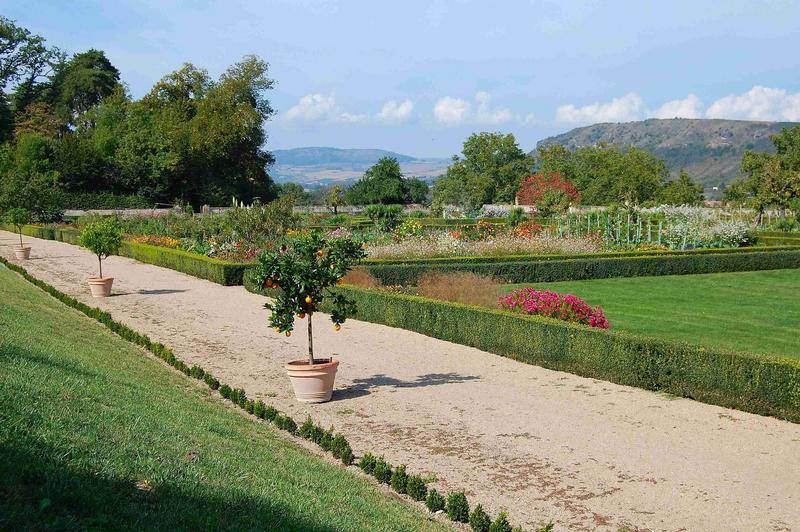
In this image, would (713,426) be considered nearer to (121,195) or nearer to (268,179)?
(121,195)

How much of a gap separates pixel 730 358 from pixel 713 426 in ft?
3.09

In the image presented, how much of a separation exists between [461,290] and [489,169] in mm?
61606

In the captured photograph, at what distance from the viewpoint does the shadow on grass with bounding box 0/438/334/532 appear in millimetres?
3727

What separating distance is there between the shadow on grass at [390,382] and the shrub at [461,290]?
322 centimetres

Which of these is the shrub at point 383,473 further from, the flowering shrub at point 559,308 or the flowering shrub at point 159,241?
the flowering shrub at point 159,241

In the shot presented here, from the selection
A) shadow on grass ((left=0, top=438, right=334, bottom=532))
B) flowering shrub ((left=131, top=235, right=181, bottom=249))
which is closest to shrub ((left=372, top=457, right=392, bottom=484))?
shadow on grass ((left=0, top=438, right=334, bottom=532))

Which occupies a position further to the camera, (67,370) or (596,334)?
(596,334)

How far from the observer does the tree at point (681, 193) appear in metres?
64.5

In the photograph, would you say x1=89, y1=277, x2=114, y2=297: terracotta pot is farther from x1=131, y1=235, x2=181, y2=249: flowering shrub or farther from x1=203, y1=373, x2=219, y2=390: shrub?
x1=131, y1=235, x2=181, y2=249: flowering shrub

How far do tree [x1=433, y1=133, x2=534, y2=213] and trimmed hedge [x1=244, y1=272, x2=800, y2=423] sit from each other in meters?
60.6

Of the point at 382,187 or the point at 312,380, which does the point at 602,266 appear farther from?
the point at 382,187

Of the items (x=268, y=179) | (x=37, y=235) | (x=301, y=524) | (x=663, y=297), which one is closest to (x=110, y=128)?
(x=268, y=179)

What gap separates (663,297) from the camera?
1727cm

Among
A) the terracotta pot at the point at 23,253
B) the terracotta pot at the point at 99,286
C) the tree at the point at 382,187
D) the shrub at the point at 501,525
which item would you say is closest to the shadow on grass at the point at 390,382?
the shrub at the point at 501,525
